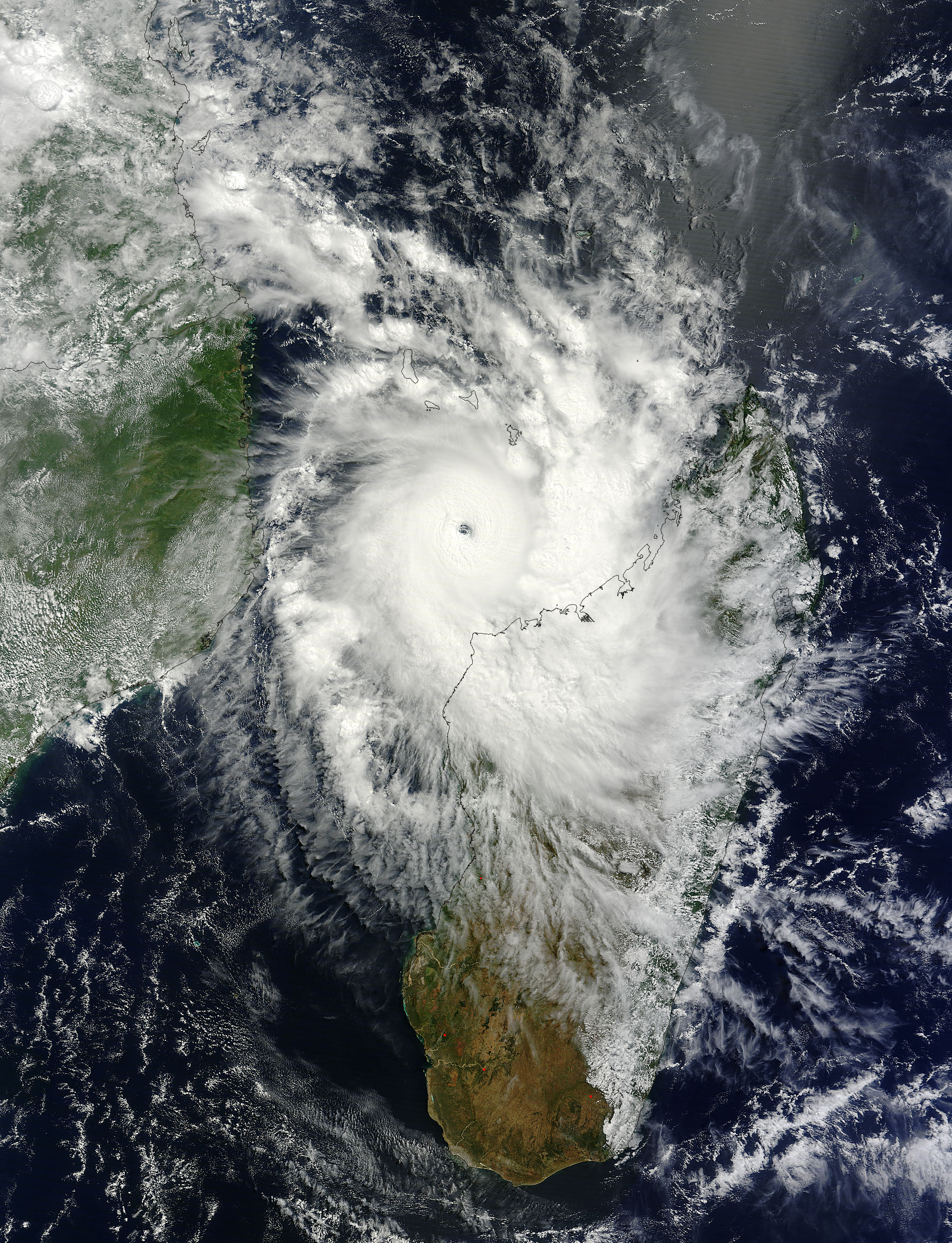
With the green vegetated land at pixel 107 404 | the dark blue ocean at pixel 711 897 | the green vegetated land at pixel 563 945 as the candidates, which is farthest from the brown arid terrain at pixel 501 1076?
the green vegetated land at pixel 107 404

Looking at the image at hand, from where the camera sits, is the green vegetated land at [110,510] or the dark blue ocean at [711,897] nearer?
Answer: the dark blue ocean at [711,897]

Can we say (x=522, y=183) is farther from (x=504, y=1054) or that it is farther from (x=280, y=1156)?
(x=280, y=1156)

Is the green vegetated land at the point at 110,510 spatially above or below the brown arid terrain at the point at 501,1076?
above

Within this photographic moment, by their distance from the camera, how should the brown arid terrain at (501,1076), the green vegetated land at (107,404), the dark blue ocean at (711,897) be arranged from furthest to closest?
the green vegetated land at (107,404) < the dark blue ocean at (711,897) < the brown arid terrain at (501,1076)

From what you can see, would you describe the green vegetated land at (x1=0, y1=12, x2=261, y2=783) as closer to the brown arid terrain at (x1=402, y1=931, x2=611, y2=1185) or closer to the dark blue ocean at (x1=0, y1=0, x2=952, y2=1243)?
the dark blue ocean at (x1=0, y1=0, x2=952, y2=1243)

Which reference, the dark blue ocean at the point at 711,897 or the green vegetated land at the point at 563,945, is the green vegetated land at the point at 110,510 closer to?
the dark blue ocean at the point at 711,897

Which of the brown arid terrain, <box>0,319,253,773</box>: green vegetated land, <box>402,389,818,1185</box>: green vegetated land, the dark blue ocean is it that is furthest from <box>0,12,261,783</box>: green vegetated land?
the brown arid terrain
